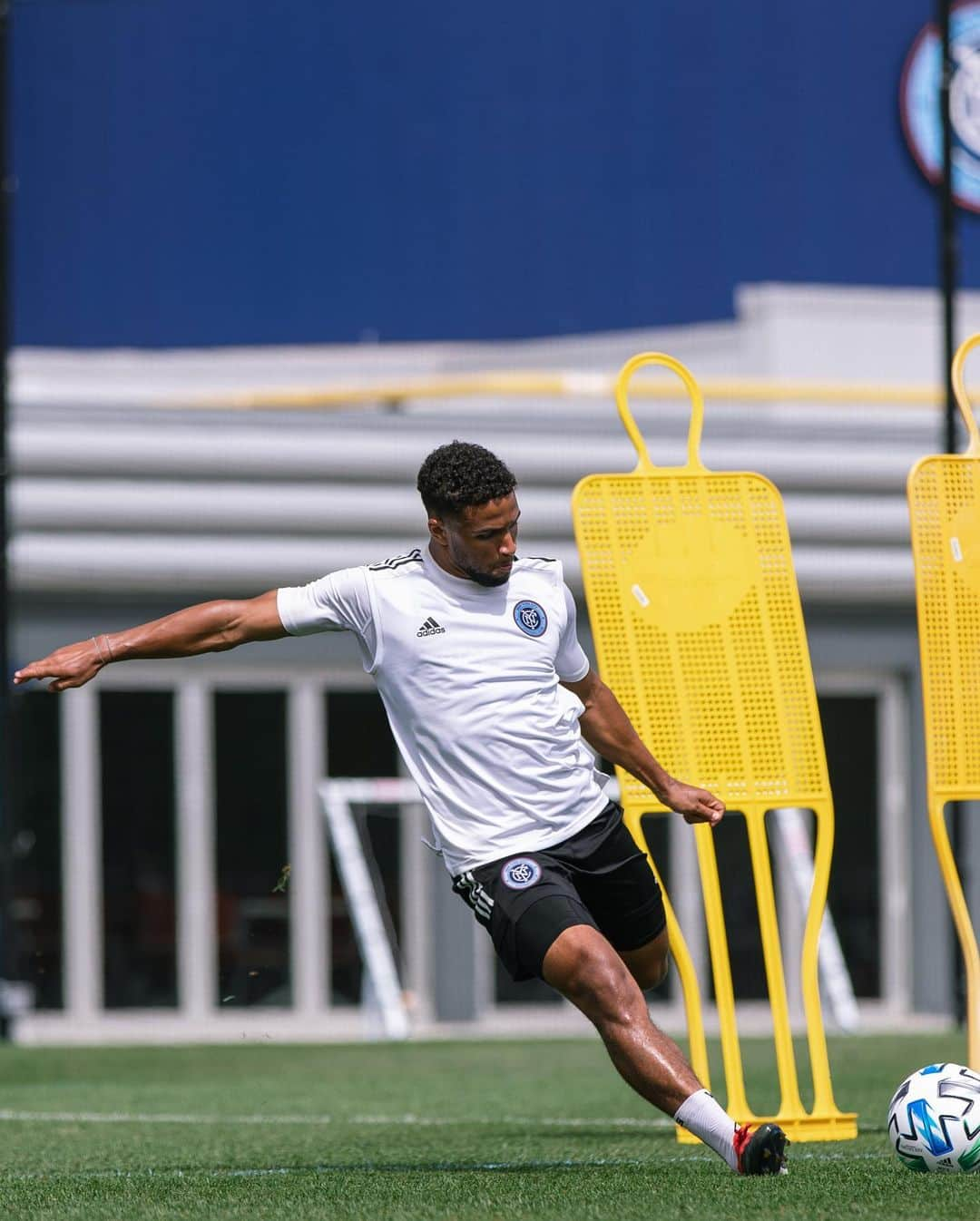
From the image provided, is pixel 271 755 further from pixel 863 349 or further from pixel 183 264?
pixel 863 349

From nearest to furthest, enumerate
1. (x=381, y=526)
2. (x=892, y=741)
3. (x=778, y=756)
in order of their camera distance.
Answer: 1. (x=778, y=756)
2. (x=381, y=526)
3. (x=892, y=741)

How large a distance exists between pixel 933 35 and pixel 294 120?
19.5ft

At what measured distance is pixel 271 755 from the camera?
17.3 m

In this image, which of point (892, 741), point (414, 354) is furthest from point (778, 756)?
point (414, 354)

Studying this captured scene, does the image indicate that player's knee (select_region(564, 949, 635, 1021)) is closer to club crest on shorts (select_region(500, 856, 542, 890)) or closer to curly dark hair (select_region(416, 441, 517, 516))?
club crest on shorts (select_region(500, 856, 542, 890))

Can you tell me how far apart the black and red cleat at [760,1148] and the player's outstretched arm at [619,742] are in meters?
0.99

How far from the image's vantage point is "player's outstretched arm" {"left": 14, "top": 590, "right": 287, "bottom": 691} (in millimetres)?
6141

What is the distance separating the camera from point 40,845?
16812 mm

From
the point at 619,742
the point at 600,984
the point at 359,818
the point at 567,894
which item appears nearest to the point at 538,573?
the point at 619,742

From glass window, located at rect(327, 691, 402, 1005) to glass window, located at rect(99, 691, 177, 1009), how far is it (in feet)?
3.83

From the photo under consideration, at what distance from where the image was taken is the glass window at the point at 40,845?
55.0 feet

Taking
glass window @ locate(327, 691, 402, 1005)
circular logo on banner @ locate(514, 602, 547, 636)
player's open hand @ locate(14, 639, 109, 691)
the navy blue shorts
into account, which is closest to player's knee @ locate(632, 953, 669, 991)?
the navy blue shorts

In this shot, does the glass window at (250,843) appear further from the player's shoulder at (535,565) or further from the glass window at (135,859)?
the player's shoulder at (535,565)

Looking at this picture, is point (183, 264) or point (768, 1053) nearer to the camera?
point (768, 1053)
